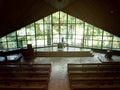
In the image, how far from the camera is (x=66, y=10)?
38.9 ft

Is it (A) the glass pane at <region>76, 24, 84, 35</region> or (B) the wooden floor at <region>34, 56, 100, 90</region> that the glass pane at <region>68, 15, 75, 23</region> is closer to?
(A) the glass pane at <region>76, 24, 84, 35</region>

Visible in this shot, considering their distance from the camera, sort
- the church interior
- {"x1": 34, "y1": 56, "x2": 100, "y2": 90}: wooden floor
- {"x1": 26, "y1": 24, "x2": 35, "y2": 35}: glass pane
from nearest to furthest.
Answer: {"x1": 34, "y1": 56, "x2": 100, "y2": 90}: wooden floor < the church interior < {"x1": 26, "y1": 24, "x2": 35, "y2": 35}: glass pane

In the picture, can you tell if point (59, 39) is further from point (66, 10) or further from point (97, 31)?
point (97, 31)

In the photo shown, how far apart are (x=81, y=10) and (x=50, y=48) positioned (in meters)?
4.05

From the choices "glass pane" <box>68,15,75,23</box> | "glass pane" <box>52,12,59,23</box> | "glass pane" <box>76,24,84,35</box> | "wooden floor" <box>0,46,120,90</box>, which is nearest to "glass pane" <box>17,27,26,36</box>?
"glass pane" <box>52,12,59,23</box>

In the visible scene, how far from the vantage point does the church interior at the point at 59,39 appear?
754 cm

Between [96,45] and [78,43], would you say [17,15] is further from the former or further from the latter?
[96,45]

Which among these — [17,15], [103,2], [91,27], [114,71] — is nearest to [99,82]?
[114,71]

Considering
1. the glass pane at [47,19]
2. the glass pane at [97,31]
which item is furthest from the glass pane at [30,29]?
the glass pane at [97,31]

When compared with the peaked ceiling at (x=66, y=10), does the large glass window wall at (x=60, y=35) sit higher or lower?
lower

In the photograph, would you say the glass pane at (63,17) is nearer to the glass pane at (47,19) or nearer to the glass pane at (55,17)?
the glass pane at (55,17)

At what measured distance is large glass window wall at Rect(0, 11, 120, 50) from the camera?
12461mm

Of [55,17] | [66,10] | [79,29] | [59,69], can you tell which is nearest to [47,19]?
[55,17]

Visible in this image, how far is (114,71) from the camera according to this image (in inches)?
285
